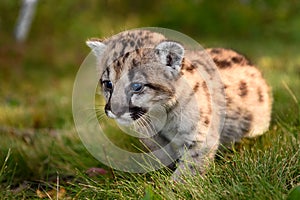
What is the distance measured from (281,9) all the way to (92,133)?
46.2 feet

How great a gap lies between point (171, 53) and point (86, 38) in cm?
1069

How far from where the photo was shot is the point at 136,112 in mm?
4359

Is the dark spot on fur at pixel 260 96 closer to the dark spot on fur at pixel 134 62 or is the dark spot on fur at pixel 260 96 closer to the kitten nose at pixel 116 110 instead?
the dark spot on fur at pixel 134 62

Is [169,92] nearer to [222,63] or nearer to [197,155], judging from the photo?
[197,155]

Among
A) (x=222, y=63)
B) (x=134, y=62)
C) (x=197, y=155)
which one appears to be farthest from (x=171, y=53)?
(x=222, y=63)

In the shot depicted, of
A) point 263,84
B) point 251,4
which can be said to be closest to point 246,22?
point 251,4

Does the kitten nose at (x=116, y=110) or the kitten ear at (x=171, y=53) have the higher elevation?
the kitten ear at (x=171, y=53)

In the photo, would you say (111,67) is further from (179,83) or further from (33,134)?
(33,134)

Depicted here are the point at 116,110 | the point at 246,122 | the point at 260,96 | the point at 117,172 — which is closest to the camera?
the point at 116,110

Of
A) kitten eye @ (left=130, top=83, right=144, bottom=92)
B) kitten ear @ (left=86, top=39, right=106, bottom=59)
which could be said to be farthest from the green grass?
kitten ear @ (left=86, top=39, right=106, bottom=59)

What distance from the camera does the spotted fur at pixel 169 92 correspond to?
4.33 m

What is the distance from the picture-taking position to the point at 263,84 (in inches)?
231

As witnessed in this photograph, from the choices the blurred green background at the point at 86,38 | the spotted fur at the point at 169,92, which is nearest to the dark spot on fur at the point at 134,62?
the spotted fur at the point at 169,92

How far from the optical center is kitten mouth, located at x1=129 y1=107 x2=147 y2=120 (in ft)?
14.2
